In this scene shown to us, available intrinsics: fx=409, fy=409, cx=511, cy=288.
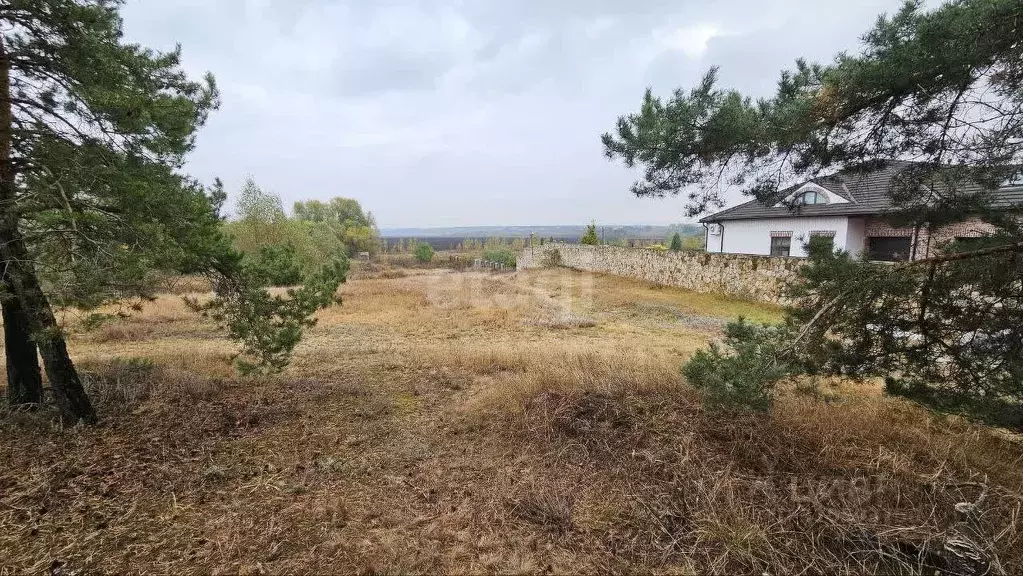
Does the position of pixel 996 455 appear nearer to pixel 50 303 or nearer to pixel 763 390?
pixel 763 390

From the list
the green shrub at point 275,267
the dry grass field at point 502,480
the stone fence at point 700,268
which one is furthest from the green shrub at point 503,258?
the dry grass field at point 502,480

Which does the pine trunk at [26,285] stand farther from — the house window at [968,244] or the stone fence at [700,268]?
the stone fence at [700,268]

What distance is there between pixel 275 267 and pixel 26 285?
194cm

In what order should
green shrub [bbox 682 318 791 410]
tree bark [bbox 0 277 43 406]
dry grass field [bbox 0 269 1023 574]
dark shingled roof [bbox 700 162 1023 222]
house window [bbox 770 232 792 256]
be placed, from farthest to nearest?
house window [bbox 770 232 792 256] < tree bark [bbox 0 277 43 406] < dark shingled roof [bbox 700 162 1023 222] < green shrub [bbox 682 318 791 410] < dry grass field [bbox 0 269 1023 574]

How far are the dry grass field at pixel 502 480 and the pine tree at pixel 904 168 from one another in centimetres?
69

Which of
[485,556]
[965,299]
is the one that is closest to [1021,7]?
[965,299]

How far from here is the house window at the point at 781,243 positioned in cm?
1546

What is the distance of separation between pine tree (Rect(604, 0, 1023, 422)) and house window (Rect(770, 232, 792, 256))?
44.6ft

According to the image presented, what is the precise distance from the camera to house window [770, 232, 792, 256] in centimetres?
1546

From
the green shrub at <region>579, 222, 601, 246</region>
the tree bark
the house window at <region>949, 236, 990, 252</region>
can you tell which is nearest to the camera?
the house window at <region>949, 236, 990, 252</region>

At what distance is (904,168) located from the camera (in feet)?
11.9

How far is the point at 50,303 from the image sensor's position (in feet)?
11.9

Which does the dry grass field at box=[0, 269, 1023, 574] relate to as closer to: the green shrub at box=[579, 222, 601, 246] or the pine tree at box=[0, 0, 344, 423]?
the pine tree at box=[0, 0, 344, 423]

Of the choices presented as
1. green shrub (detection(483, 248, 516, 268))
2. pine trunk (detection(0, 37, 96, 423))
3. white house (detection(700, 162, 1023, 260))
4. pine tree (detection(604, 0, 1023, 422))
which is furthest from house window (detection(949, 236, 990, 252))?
green shrub (detection(483, 248, 516, 268))
